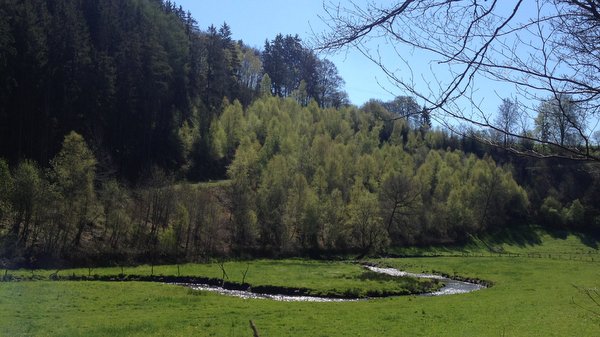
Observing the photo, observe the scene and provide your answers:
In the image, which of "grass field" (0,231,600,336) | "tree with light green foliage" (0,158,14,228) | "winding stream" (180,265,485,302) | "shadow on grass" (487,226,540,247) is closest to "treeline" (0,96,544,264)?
"tree with light green foliage" (0,158,14,228)

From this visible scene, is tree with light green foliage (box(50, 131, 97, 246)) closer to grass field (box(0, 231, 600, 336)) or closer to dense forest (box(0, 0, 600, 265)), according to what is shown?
dense forest (box(0, 0, 600, 265))

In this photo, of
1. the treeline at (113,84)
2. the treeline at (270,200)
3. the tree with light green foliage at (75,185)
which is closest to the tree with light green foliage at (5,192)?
the treeline at (270,200)

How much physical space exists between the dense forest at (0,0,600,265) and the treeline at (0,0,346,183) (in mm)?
249

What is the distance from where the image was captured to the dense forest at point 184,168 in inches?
2153

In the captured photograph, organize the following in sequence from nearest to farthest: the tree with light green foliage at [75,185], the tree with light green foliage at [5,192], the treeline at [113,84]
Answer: the tree with light green foliage at [5,192] < the tree with light green foliage at [75,185] < the treeline at [113,84]

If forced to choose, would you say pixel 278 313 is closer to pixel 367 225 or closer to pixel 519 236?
pixel 367 225

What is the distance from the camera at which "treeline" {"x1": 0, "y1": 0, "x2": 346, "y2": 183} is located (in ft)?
214

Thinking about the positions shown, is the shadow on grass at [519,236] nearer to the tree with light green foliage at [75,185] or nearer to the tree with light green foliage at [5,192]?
the tree with light green foliage at [75,185]

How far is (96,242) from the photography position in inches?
2149

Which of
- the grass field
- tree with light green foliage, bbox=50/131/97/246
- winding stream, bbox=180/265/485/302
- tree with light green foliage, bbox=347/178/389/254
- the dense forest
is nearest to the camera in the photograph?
the grass field

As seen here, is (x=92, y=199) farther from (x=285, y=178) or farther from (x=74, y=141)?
(x=285, y=178)

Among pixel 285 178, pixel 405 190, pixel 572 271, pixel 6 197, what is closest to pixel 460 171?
pixel 405 190

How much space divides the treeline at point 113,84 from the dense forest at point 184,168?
0.25 m

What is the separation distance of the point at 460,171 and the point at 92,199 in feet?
275
